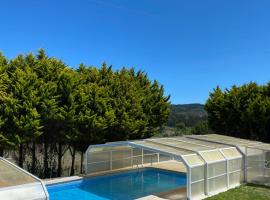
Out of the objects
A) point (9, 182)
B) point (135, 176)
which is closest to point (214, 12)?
point (135, 176)

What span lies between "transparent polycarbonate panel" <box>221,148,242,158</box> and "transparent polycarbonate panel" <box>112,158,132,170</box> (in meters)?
7.40

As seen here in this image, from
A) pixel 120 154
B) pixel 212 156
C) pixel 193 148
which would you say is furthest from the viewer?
pixel 120 154

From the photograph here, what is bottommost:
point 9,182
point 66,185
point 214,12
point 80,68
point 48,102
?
point 66,185

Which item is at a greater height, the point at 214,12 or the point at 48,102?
the point at 214,12

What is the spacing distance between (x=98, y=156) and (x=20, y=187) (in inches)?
477

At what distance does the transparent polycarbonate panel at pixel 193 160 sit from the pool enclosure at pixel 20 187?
25.2 ft

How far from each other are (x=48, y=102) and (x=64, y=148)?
505cm

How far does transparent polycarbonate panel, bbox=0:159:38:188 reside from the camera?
35.6 ft

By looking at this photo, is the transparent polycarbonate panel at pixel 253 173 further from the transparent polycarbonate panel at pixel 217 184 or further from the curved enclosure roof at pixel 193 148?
the transparent polycarbonate panel at pixel 217 184

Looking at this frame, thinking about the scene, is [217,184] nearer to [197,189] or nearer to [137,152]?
[197,189]

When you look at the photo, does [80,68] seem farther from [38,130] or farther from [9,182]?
[9,182]

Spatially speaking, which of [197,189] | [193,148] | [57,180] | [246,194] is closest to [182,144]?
[193,148]

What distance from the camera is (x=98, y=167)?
897 inches

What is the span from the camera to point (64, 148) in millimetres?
24578
